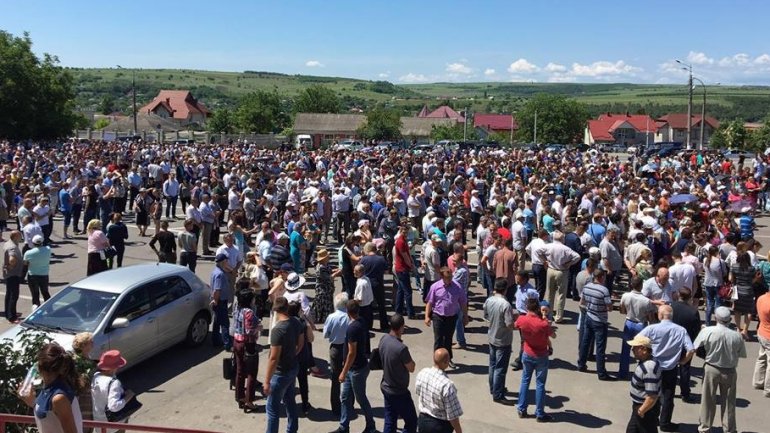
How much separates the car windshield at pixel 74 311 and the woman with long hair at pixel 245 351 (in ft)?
6.41

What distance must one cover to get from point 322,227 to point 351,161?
13.0 m

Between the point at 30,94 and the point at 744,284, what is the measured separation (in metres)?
51.6

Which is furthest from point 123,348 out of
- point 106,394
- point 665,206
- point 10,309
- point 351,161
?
point 351,161

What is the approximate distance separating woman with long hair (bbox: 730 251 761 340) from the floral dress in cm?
672

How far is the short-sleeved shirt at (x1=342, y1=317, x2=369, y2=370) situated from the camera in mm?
7656

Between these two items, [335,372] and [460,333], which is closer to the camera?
[335,372]

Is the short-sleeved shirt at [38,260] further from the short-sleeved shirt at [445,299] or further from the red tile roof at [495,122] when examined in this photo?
the red tile roof at [495,122]

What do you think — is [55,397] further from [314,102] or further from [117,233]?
[314,102]

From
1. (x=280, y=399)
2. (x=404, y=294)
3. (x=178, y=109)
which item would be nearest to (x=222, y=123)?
(x=178, y=109)

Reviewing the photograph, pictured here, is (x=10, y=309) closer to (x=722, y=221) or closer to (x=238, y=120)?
(x=722, y=221)

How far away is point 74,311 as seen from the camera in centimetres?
913

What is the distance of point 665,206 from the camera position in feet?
58.2

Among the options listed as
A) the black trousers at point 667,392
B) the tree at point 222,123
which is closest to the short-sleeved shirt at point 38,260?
the black trousers at point 667,392

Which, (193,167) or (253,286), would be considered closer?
(253,286)
